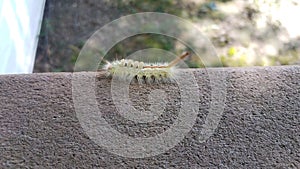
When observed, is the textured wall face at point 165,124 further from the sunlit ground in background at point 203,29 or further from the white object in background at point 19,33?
the sunlit ground in background at point 203,29

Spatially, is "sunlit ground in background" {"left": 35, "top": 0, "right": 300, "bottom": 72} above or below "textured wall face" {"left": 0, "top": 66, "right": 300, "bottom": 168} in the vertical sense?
above

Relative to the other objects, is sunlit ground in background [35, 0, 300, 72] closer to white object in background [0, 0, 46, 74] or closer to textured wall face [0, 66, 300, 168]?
white object in background [0, 0, 46, 74]

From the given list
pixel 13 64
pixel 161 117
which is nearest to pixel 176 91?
pixel 161 117

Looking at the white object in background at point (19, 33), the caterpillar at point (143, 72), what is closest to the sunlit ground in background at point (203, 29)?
the white object in background at point (19, 33)

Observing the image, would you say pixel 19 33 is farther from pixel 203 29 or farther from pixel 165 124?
pixel 165 124

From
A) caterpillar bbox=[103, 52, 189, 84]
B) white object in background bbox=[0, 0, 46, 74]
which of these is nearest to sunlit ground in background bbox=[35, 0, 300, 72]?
white object in background bbox=[0, 0, 46, 74]
